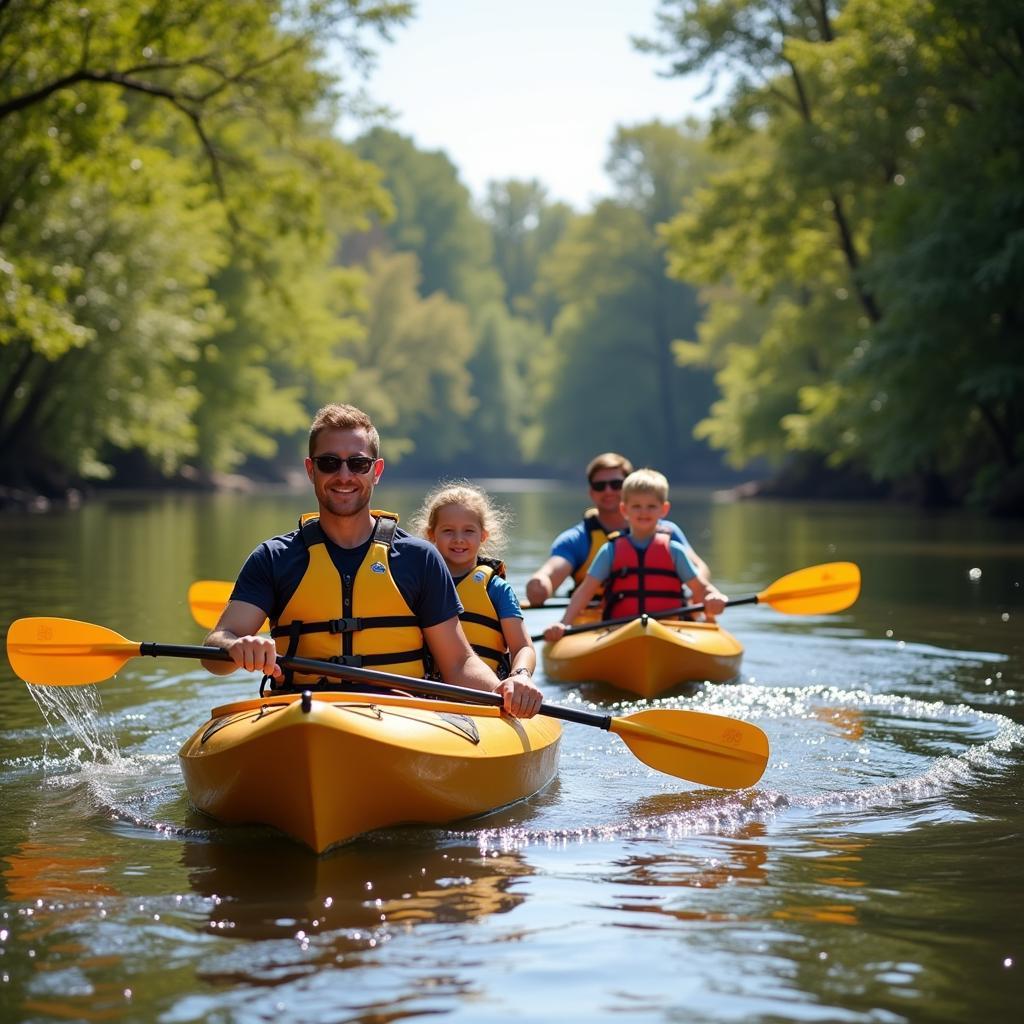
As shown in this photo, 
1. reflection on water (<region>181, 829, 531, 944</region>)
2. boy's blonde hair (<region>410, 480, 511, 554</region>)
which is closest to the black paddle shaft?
reflection on water (<region>181, 829, 531, 944</region>)

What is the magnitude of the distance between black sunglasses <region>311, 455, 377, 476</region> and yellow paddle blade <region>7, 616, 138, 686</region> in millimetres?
1154

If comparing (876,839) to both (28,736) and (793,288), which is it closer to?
(28,736)

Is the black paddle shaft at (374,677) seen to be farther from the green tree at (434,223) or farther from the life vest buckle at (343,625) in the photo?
the green tree at (434,223)

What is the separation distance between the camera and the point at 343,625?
16.2 feet

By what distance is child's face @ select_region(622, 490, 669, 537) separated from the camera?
7.94 m

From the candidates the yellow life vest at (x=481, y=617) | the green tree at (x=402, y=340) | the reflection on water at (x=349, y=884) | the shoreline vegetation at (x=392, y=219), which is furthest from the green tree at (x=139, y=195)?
the green tree at (x=402, y=340)

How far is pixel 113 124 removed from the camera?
56.2 feet

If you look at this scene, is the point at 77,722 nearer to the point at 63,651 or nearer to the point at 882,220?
the point at 63,651

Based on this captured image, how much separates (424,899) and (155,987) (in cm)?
90

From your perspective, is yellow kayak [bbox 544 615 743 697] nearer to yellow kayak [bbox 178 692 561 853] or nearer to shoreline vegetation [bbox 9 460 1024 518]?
yellow kayak [bbox 178 692 561 853]

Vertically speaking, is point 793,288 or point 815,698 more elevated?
point 793,288

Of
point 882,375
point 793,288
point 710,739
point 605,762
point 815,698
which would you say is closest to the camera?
point 710,739

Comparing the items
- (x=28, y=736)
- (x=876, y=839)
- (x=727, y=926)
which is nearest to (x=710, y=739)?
(x=876, y=839)

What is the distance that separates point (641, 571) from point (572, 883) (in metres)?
4.30
